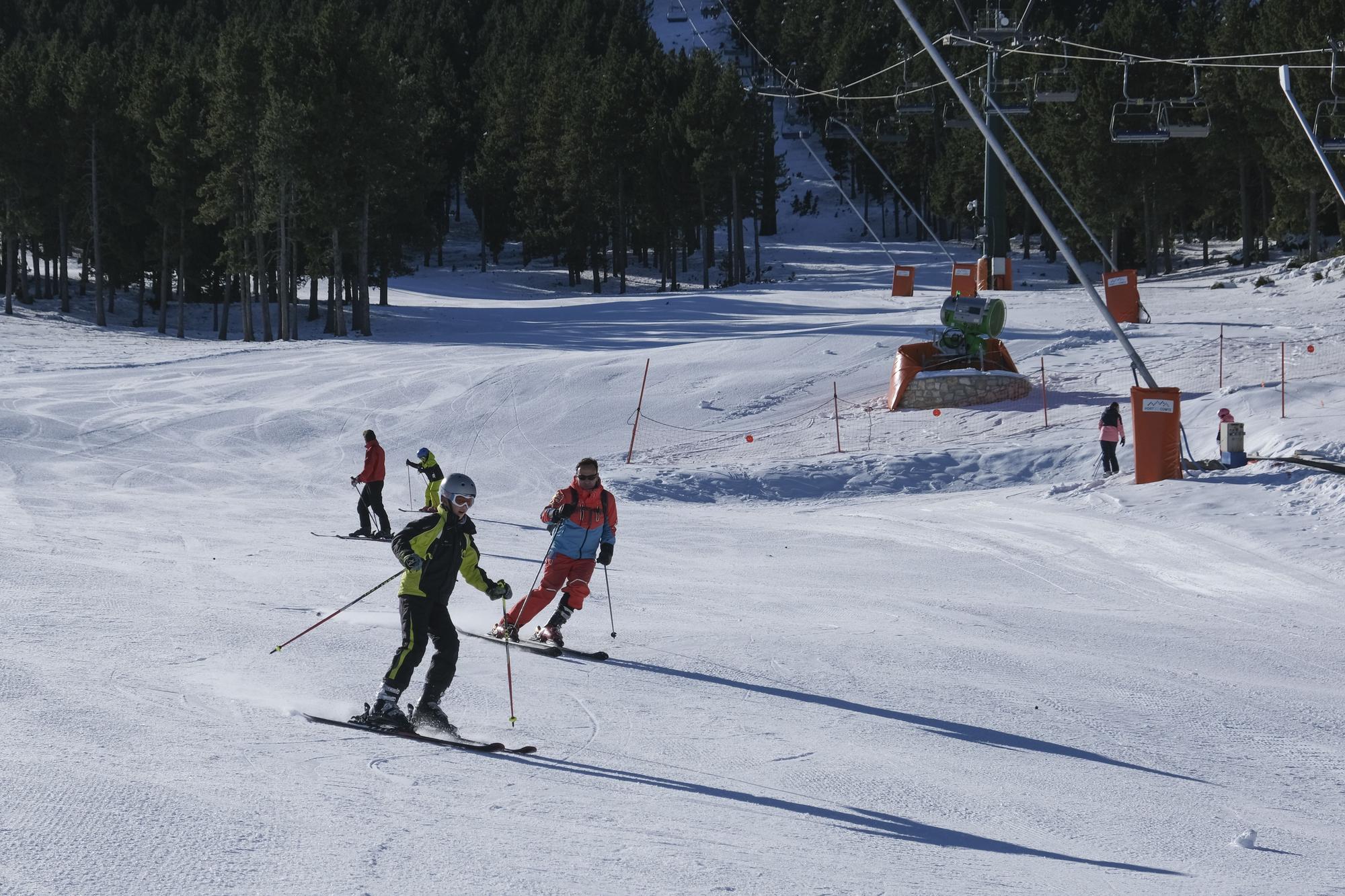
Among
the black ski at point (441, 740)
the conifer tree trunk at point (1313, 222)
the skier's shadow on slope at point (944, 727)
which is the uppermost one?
the conifer tree trunk at point (1313, 222)

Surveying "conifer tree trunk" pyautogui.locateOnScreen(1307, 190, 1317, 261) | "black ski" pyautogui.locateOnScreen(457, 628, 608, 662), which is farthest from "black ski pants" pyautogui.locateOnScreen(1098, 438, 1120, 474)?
"conifer tree trunk" pyautogui.locateOnScreen(1307, 190, 1317, 261)

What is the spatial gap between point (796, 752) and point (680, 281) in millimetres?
60622

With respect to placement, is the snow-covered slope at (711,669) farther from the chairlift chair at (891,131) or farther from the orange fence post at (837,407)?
the chairlift chair at (891,131)

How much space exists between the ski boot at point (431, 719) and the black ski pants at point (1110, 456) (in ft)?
46.7

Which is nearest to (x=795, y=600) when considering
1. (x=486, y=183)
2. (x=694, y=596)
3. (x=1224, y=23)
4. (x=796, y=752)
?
(x=694, y=596)

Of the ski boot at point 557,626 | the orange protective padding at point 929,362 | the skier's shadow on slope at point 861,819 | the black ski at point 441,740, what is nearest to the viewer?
the skier's shadow on slope at point 861,819

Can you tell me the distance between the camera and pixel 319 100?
133 feet

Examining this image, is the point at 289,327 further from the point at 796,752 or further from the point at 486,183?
the point at 796,752

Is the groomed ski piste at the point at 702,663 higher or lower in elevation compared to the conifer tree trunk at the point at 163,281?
lower

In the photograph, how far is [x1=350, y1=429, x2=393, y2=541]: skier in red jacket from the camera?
15.7 meters

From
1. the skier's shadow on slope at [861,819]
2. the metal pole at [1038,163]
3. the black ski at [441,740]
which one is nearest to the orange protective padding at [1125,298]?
the metal pole at [1038,163]

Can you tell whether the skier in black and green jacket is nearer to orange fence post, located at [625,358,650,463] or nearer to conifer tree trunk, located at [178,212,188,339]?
orange fence post, located at [625,358,650,463]

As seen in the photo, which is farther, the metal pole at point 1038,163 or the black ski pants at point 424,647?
the metal pole at point 1038,163

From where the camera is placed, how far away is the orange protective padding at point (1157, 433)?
16.4 meters
